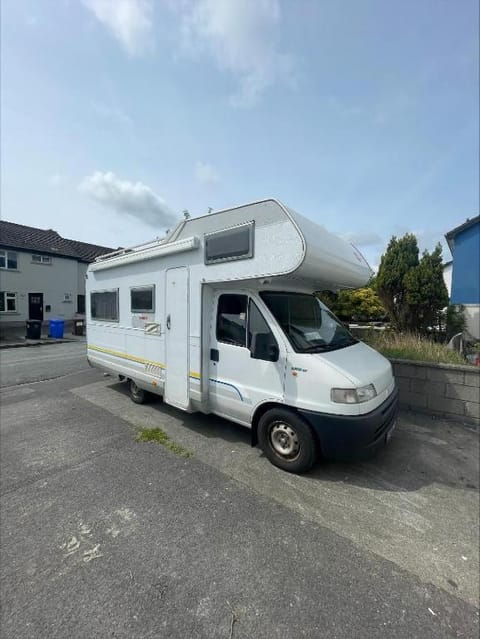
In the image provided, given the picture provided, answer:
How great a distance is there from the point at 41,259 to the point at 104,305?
19480 mm

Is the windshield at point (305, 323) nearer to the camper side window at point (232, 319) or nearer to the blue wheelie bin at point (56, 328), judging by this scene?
the camper side window at point (232, 319)

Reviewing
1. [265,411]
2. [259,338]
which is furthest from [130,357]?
[259,338]

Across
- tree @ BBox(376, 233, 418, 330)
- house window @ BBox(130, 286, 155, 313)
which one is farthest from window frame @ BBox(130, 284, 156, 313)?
tree @ BBox(376, 233, 418, 330)

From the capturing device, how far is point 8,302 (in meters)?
20.0

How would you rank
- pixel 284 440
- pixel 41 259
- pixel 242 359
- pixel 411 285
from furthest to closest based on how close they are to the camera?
pixel 41 259, pixel 411 285, pixel 242 359, pixel 284 440

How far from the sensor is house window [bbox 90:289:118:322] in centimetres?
609

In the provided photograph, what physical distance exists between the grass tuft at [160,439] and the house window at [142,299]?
198 cm

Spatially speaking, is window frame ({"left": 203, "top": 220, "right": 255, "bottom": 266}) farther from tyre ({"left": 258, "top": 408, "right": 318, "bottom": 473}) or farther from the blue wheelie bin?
the blue wheelie bin

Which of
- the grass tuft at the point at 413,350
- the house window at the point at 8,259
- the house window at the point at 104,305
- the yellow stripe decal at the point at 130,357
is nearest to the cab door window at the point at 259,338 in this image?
the yellow stripe decal at the point at 130,357

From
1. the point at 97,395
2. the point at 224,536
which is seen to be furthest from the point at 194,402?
the point at 97,395

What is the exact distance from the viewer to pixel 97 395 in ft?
21.4

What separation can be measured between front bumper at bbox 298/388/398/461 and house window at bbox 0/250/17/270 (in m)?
23.7

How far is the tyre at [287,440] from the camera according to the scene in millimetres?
3381

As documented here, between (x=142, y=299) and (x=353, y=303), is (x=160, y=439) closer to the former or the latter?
(x=142, y=299)
